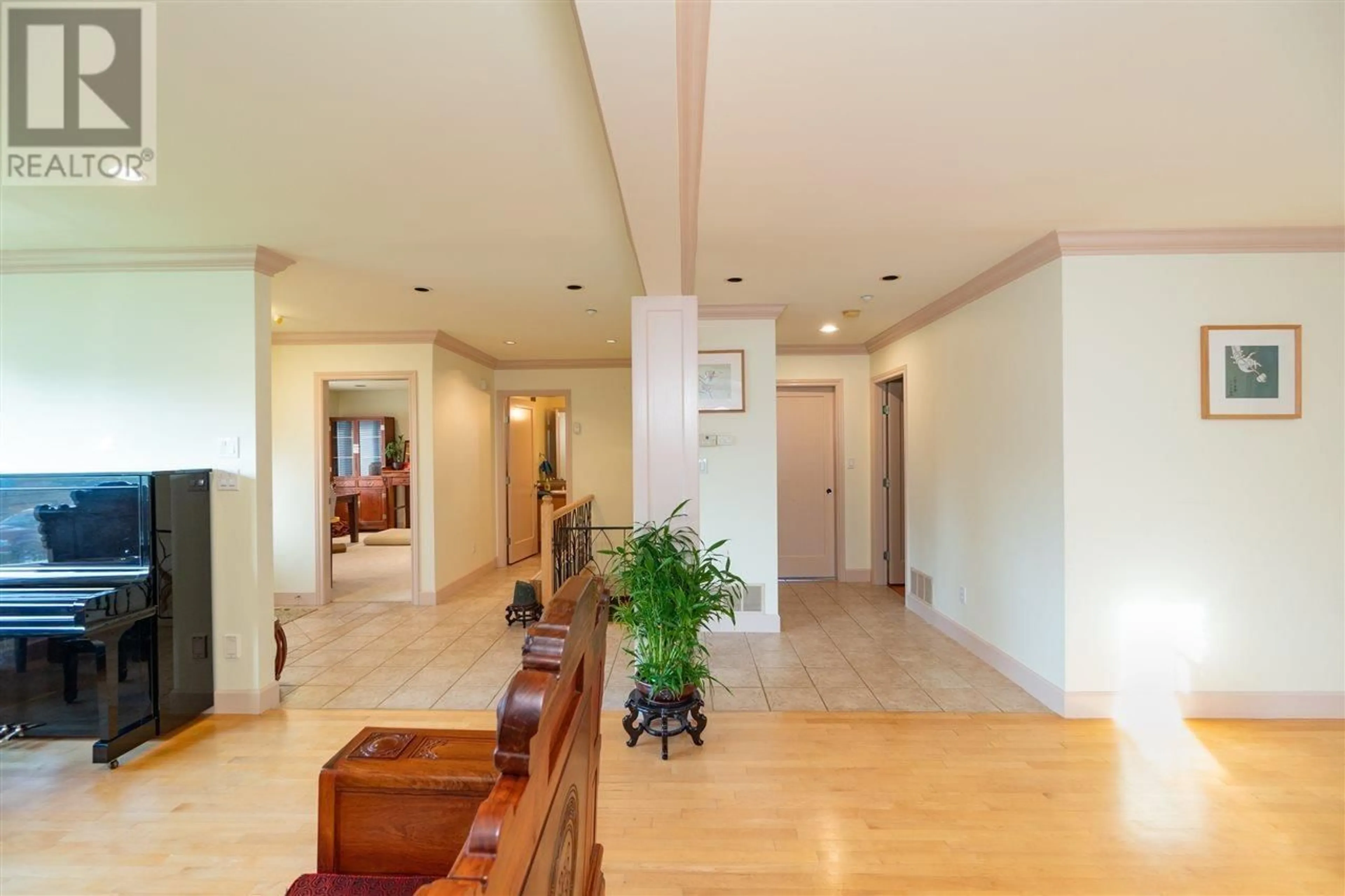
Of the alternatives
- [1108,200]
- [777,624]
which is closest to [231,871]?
[777,624]

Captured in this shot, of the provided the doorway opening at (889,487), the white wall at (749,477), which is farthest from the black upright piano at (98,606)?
the doorway opening at (889,487)

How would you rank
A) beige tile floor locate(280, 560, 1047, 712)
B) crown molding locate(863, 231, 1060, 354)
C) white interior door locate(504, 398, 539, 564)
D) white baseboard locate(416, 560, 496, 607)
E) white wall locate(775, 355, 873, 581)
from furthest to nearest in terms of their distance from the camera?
white interior door locate(504, 398, 539, 564) < white wall locate(775, 355, 873, 581) < white baseboard locate(416, 560, 496, 607) < beige tile floor locate(280, 560, 1047, 712) < crown molding locate(863, 231, 1060, 354)

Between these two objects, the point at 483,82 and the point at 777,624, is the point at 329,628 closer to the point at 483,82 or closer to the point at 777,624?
the point at 777,624

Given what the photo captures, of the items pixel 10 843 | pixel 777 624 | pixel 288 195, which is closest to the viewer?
pixel 10 843

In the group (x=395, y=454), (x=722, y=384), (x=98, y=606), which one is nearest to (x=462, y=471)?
(x=722, y=384)

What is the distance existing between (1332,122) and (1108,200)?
657mm

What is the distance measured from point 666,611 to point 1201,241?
10.7ft

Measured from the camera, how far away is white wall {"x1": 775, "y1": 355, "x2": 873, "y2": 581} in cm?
584

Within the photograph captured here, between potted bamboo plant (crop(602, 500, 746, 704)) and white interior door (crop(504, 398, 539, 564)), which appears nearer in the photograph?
potted bamboo plant (crop(602, 500, 746, 704))

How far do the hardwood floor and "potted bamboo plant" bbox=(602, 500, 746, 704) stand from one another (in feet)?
1.07

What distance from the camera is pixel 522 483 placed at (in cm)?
725

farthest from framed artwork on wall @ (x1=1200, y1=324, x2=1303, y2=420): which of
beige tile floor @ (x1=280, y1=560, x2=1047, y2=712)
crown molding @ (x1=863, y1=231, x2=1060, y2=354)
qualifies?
beige tile floor @ (x1=280, y1=560, x2=1047, y2=712)

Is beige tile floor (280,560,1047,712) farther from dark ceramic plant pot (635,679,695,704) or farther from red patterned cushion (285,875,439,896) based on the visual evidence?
red patterned cushion (285,875,439,896)

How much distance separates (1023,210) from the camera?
8.45 feet
